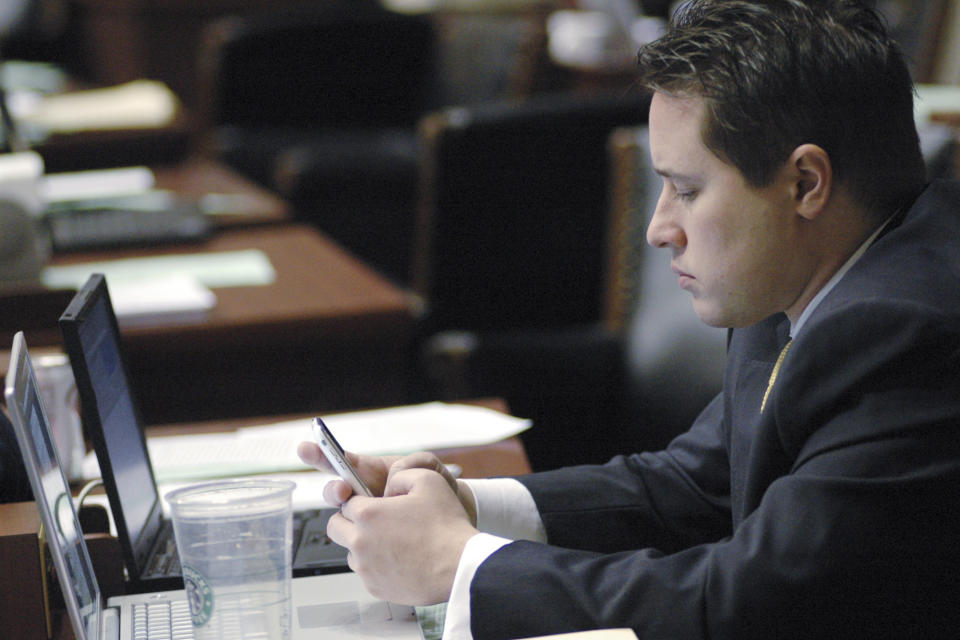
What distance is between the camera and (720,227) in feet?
3.26

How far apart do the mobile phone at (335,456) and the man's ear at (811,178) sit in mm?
424

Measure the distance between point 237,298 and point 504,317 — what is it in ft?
2.99

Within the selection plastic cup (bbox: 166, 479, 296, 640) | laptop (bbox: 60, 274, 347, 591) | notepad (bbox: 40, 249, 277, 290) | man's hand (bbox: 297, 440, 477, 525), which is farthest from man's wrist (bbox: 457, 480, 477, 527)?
notepad (bbox: 40, 249, 277, 290)

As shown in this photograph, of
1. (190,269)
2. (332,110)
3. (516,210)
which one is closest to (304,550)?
(190,269)

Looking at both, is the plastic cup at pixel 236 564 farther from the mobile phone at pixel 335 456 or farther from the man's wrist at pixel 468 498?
the man's wrist at pixel 468 498

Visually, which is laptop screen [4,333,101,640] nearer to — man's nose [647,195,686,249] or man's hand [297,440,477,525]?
man's hand [297,440,477,525]

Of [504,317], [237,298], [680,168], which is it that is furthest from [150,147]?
[680,168]

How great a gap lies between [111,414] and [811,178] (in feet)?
2.11

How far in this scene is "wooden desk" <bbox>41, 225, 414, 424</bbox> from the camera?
1861 mm

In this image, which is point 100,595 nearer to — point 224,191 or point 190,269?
point 190,269

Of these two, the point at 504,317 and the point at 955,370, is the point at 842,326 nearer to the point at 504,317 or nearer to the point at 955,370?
the point at 955,370

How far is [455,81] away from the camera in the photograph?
4094 millimetres

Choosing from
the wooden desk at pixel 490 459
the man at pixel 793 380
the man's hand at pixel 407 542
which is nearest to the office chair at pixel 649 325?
the wooden desk at pixel 490 459

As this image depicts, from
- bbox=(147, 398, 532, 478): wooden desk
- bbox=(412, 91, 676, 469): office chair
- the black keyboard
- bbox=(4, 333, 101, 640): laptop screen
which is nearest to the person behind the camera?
bbox=(4, 333, 101, 640): laptop screen
